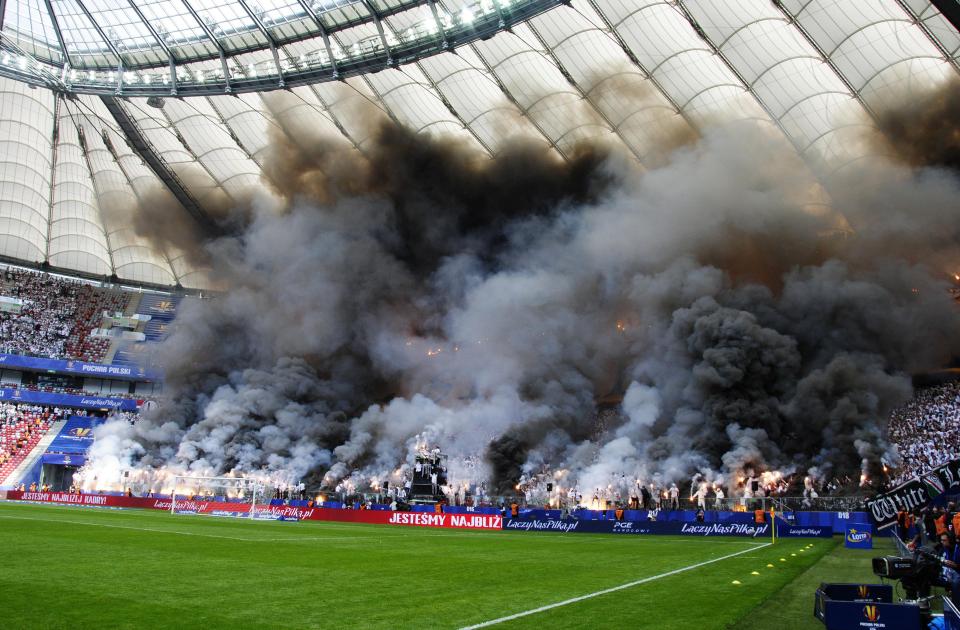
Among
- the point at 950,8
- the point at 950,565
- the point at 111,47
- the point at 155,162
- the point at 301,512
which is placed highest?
the point at 111,47

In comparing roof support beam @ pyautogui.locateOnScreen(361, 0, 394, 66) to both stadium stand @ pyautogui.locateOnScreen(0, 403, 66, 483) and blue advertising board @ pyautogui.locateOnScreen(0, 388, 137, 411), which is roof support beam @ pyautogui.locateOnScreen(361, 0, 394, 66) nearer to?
stadium stand @ pyautogui.locateOnScreen(0, 403, 66, 483)

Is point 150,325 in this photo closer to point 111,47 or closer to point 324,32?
point 111,47

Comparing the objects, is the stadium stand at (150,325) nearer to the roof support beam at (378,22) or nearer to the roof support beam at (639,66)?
the roof support beam at (378,22)

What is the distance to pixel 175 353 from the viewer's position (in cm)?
6619

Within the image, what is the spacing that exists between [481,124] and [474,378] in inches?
832

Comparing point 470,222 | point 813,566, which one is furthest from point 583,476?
point 813,566

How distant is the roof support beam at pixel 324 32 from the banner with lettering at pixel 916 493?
113 ft

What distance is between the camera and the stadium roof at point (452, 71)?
36.9 m

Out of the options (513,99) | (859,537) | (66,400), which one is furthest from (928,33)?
(66,400)

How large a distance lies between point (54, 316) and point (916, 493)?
74.2 meters

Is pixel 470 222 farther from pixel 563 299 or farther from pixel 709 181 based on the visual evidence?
pixel 709 181

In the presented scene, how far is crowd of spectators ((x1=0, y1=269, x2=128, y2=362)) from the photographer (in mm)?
68625

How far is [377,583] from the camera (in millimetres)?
12719

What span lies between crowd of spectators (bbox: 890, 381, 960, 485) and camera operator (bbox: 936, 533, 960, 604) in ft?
94.4
